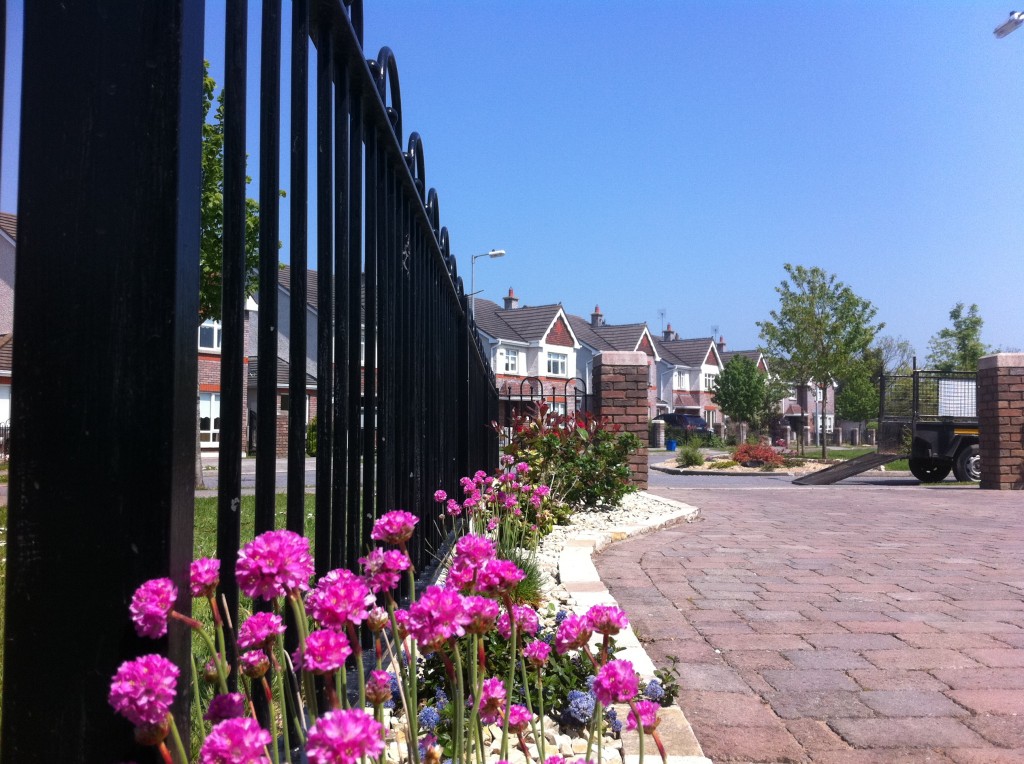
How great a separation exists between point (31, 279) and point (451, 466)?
4030 mm

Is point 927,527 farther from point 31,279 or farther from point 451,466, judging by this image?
point 31,279

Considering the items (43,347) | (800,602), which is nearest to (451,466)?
(800,602)

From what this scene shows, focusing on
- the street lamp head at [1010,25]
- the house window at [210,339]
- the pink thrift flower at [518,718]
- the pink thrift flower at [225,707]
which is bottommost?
the pink thrift flower at [518,718]

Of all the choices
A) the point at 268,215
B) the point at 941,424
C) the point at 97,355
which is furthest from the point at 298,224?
the point at 941,424

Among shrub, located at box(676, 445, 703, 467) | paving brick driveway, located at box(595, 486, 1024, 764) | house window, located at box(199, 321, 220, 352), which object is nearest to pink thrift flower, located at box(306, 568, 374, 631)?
paving brick driveway, located at box(595, 486, 1024, 764)

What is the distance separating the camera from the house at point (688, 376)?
70.5 metres

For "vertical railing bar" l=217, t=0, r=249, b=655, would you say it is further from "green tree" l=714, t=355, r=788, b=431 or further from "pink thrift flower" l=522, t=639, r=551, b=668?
"green tree" l=714, t=355, r=788, b=431

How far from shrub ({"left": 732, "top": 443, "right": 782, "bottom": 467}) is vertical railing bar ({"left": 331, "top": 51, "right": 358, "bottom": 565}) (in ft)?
77.7

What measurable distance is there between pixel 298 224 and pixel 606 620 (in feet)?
3.20

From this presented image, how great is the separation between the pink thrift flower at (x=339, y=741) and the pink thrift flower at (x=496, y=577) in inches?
19.0

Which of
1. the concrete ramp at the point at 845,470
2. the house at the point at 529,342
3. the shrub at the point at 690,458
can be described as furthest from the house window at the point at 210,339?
the house at the point at 529,342

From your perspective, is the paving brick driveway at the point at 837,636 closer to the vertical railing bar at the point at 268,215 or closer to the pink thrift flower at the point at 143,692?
the vertical railing bar at the point at 268,215

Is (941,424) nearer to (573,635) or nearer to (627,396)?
(627,396)

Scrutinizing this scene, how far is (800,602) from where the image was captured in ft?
14.5
